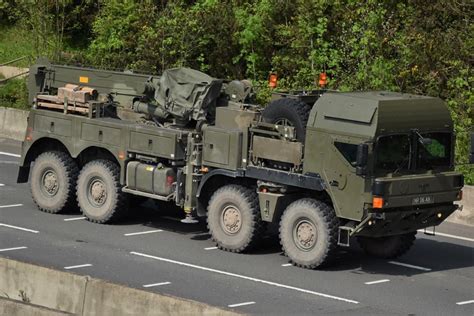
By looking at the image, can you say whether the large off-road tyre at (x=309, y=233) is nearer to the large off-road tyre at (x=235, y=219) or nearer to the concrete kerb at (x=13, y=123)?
the large off-road tyre at (x=235, y=219)

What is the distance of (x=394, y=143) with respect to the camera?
1900 centimetres

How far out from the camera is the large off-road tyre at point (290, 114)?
64.2ft

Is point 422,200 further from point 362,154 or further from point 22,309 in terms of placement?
point 22,309

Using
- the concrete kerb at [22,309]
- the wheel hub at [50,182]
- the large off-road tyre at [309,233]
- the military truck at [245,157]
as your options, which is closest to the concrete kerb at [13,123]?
the military truck at [245,157]

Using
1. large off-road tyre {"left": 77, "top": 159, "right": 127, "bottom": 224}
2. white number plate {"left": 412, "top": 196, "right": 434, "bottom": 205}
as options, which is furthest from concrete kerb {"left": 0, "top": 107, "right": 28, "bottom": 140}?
white number plate {"left": 412, "top": 196, "right": 434, "bottom": 205}

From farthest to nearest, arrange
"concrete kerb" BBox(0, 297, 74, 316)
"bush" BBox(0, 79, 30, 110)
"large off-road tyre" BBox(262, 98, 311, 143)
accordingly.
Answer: "bush" BBox(0, 79, 30, 110) → "large off-road tyre" BBox(262, 98, 311, 143) → "concrete kerb" BBox(0, 297, 74, 316)

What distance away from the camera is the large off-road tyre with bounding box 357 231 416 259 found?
2041cm

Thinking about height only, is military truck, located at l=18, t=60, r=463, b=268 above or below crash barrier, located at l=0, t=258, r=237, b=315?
above

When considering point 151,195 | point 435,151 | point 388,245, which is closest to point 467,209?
point 388,245

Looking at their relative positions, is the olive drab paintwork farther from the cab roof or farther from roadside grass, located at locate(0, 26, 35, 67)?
roadside grass, located at locate(0, 26, 35, 67)

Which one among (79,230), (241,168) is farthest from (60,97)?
(241,168)

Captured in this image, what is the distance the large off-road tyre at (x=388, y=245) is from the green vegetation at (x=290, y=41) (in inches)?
256

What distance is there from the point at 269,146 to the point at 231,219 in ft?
4.73

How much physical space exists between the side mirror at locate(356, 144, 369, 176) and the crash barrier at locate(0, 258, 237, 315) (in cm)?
510
